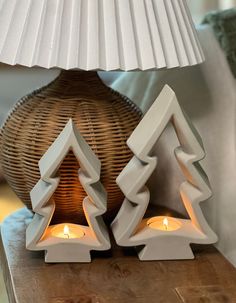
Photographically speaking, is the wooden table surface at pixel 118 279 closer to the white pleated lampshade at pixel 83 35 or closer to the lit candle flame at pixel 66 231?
the lit candle flame at pixel 66 231

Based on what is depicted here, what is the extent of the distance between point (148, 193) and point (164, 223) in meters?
0.08

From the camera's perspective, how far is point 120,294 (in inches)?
30.1

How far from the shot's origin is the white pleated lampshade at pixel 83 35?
76 centimetres

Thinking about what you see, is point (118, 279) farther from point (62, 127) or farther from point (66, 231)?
point (62, 127)

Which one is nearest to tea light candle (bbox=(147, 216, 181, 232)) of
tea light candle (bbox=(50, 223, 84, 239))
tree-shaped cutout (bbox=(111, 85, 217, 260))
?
tree-shaped cutout (bbox=(111, 85, 217, 260))

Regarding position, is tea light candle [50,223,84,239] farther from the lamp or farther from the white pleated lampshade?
the white pleated lampshade

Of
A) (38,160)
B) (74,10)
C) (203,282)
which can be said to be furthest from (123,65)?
(203,282)

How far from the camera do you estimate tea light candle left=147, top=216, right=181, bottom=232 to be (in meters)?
0.88

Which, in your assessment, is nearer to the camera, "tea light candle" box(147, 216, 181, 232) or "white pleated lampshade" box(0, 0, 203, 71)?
"white pleated lampshade" box(0, 0, 203, 71)

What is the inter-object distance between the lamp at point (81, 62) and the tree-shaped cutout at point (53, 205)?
0.17ft

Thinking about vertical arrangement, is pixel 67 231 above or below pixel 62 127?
below

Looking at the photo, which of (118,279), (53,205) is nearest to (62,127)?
(53,205)

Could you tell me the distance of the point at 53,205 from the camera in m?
0.83

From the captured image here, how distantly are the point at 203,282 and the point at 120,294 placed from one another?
0.12 meters
